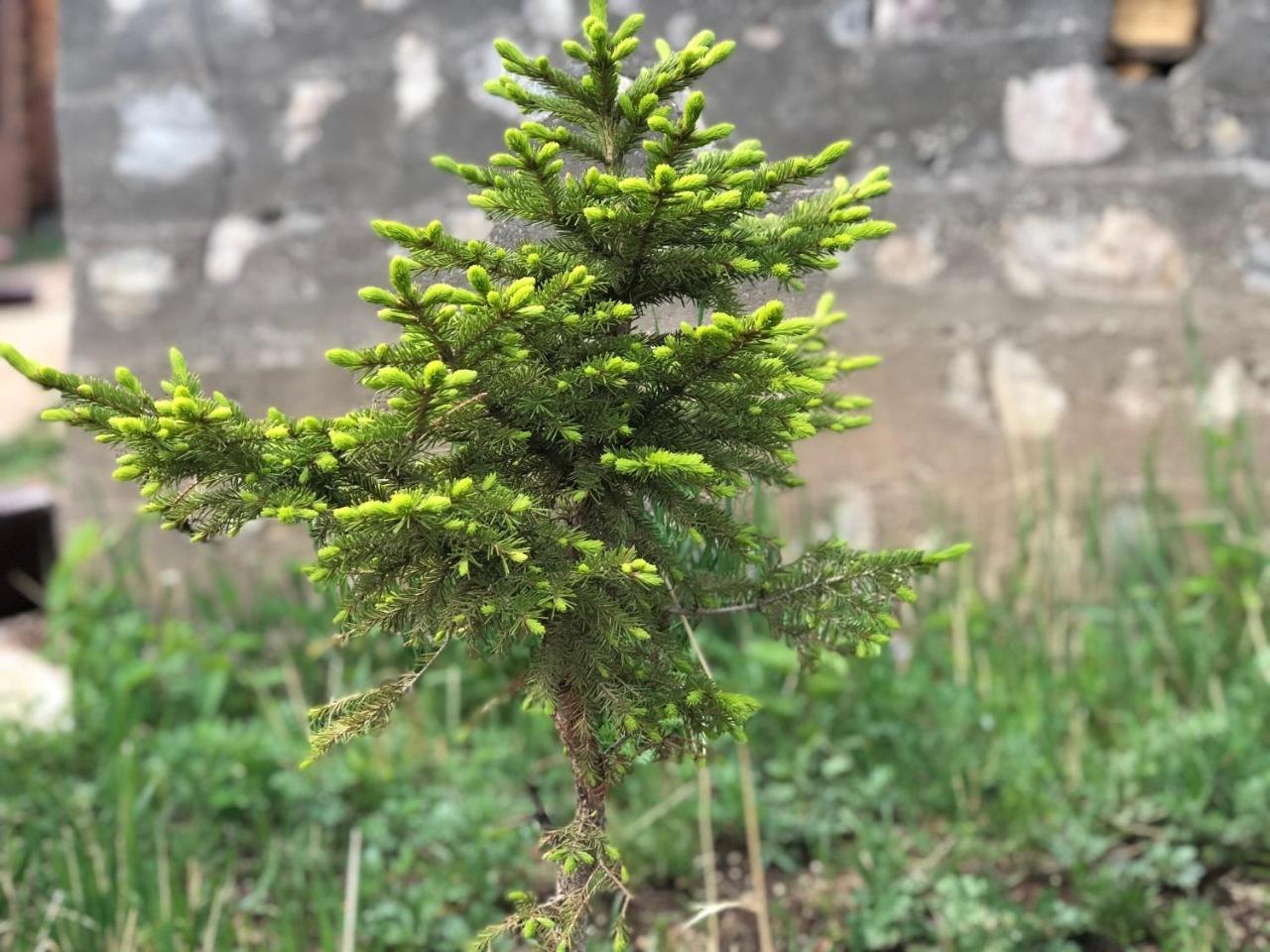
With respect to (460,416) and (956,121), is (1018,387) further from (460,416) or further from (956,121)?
(460,416)

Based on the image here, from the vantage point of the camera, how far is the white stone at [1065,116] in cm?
243

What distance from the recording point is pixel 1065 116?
2.44 m

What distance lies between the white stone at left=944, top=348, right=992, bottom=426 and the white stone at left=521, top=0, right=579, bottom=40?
1134 mm

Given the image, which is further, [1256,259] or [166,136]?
[166,136]

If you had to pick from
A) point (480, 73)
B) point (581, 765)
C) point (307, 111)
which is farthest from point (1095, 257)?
point (581, 765)

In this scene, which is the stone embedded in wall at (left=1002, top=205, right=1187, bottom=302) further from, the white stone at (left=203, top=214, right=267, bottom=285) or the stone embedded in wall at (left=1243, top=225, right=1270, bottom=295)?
the white stone at (left=203, top=214, right=267, bottom=285)

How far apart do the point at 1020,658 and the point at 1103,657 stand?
151mm

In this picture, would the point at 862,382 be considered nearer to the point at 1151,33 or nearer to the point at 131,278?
the point at 1151,33

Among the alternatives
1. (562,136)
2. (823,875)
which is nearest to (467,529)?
(562,136)

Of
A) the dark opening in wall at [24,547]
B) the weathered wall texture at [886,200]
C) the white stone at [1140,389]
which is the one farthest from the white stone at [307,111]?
the white stone at [1140,389]

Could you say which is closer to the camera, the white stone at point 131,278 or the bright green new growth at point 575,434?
the bright green new growth at point 575,434

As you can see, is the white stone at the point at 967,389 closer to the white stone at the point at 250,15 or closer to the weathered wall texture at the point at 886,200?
the weathered wall texture at the point at 886,200

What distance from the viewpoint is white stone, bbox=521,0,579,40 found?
247cm

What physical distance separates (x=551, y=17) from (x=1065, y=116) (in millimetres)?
1144
